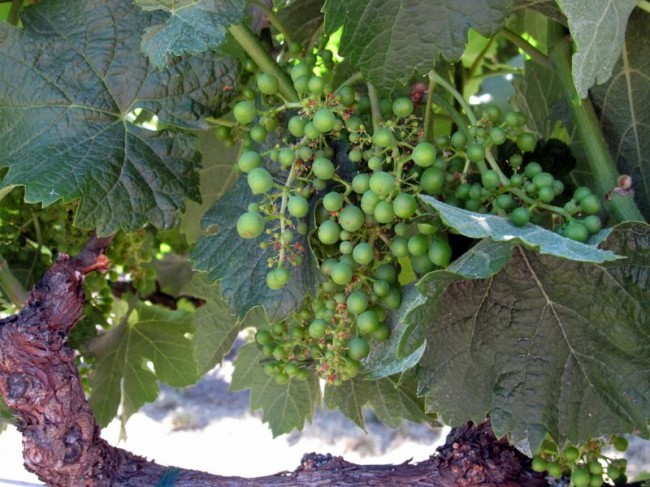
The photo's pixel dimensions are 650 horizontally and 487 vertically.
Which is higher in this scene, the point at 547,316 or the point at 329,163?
the point at 329,163

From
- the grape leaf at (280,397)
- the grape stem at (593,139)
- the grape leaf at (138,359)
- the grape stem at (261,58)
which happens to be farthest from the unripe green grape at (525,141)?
the grape leaf at (138,359)

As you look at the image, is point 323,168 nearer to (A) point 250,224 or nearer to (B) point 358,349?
(A) point 250,224

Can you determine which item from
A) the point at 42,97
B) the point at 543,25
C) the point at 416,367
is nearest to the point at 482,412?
the point at 416,367

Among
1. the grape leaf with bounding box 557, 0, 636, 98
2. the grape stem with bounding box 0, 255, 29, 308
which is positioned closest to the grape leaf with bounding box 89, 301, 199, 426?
the grape stem with bounding box 0, 255, 29, 308

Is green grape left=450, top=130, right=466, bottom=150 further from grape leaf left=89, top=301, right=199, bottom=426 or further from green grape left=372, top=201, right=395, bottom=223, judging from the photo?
grape leaf left=89, top=301, right=199, bottom=426

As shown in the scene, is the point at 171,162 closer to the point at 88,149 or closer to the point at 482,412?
the point at 88,149

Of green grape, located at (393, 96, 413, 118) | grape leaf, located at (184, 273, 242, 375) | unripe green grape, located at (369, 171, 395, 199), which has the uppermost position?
green grape, located at (393, 96, 413, 118)
